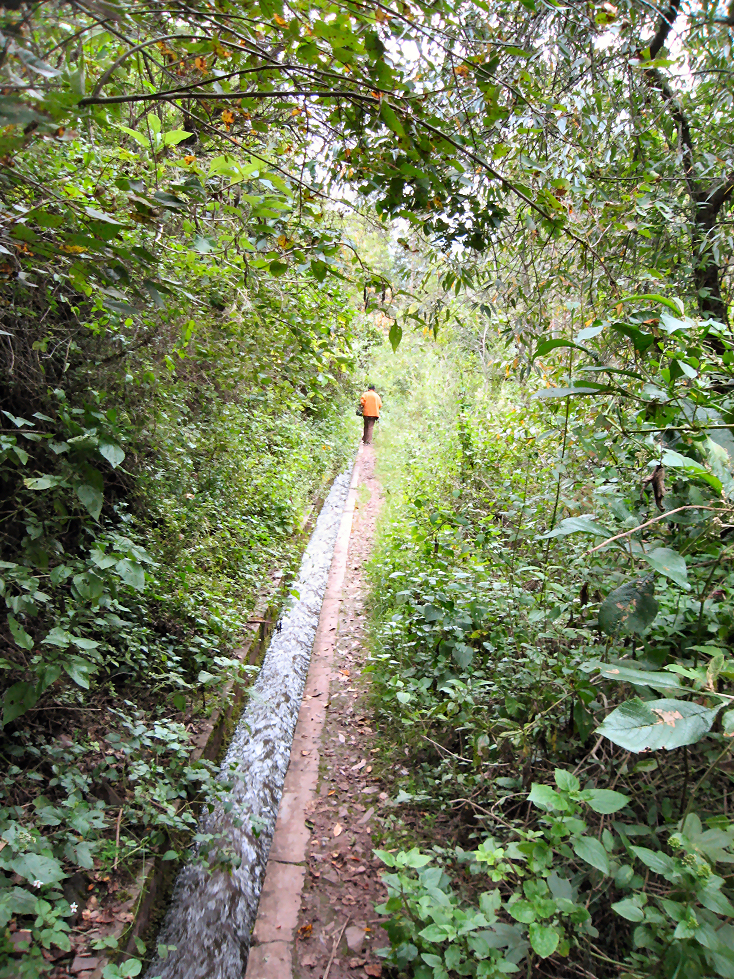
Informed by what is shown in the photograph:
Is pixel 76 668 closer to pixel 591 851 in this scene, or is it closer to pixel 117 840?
pixel 117 840

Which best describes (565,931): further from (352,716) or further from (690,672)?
(352,716)

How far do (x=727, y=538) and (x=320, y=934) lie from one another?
2.55 metres

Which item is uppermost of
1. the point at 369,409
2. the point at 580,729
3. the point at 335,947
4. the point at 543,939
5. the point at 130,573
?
the point at 369,409

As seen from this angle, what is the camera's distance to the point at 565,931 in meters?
1.93

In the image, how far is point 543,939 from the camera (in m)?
1.70

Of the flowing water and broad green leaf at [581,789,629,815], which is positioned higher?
broad green leaf at [581,789,629,815]

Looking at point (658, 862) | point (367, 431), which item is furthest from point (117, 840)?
point (367, 431)

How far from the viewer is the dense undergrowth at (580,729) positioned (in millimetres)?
1547

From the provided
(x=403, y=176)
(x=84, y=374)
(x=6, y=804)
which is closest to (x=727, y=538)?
(x=403, y=176)

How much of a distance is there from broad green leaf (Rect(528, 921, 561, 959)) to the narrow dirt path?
118cm

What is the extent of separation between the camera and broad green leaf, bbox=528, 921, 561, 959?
1.67 meters

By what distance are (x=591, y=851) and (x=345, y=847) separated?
1.93 meters

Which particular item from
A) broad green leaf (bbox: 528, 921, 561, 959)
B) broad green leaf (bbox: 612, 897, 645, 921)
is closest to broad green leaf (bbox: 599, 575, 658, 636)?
broad green leaf (bbox: 612, 897, 645, 921)

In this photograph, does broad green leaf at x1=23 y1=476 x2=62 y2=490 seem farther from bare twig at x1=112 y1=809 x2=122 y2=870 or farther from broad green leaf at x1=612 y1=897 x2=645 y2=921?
broad green leaf at x1=612 y1=897 x2=645 y2=921
